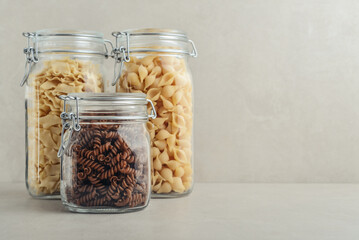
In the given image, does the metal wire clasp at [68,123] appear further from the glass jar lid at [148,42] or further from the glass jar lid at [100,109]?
the glass jar lid at [148,42]

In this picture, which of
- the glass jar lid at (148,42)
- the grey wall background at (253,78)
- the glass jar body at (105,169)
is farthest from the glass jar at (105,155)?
the grey wall background at (253,78)

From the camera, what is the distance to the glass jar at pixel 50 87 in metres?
0.86

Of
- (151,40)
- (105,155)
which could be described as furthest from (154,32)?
(105,155)

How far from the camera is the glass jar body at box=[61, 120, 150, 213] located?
2.40ft

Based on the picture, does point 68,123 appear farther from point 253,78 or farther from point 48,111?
point 253,78

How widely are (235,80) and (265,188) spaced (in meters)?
0.24

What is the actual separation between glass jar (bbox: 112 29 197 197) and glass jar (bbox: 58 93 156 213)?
0.29ft

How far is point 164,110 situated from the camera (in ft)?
2.86

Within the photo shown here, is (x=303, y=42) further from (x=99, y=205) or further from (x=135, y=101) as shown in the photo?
(x=99, y=205)

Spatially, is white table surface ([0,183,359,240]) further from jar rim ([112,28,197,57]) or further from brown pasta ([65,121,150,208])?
jar rim ([112,28,197,57])

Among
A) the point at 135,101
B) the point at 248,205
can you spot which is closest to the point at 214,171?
the point at 248,205

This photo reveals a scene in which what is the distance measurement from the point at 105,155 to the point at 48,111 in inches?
7.8

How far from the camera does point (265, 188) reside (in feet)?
3.34

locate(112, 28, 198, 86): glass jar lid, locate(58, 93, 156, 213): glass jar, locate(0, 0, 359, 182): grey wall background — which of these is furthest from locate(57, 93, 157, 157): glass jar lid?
locate(0, 0, 359, 182): grey wall background
